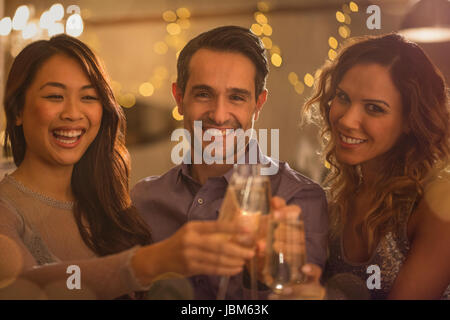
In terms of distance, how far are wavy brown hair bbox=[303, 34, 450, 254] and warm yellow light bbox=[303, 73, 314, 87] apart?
0.09 metres

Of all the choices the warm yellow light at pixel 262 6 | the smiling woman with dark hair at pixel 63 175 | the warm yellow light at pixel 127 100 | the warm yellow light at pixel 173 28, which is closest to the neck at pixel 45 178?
the smiling woman with dark hair at pixel 63 175

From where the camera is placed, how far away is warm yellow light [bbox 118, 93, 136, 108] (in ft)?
5.84

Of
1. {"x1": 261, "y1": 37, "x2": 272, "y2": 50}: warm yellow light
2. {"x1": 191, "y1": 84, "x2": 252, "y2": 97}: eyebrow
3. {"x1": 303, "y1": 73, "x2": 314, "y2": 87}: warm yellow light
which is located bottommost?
{"x1": 191, "y1": 84, "x2": 252, "y2": 97}: eyebrow

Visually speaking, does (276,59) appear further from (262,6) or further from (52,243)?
(52,243)

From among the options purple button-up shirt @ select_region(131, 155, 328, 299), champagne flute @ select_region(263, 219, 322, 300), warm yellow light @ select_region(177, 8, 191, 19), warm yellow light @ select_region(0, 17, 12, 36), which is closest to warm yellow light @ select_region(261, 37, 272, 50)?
warm yellow light @ select_region(177, 8, 191, 19)

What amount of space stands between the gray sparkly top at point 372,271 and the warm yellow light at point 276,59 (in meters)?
0.59

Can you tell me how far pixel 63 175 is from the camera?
1559 mm

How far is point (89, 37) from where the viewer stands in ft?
5.78

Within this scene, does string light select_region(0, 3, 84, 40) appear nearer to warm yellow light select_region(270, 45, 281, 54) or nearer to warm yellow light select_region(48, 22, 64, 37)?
warm yellow light select_region(48, 22, 64, 37)

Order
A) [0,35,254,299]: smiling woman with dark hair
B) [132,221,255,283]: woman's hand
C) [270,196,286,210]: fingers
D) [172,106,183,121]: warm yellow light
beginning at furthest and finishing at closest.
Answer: [172,106,183,121]: warm yellow light, [0,35,254,299]: smiling woman with dark hair, [270,196,286,210]: fingers, [132,221,255,283]: woman's hand

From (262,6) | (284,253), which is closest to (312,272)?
(284,253)
